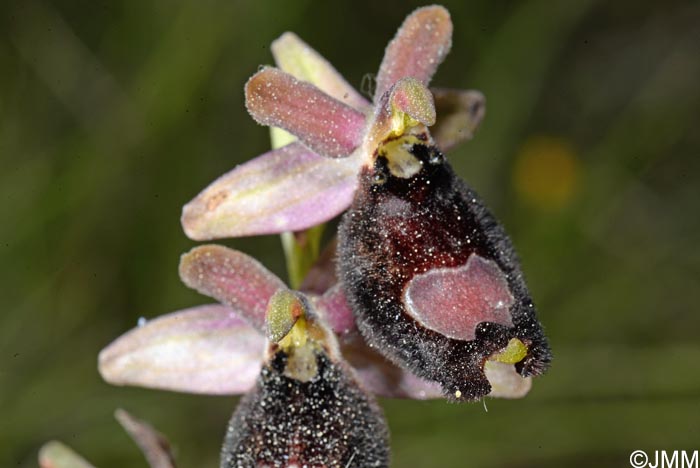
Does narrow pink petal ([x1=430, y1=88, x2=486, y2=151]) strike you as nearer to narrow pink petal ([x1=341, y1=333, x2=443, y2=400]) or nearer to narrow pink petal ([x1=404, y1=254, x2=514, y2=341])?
narrow pink petal ([x1=341, y1=333, x2=443, y2=400])

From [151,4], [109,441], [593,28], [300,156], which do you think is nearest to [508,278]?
[300,156]

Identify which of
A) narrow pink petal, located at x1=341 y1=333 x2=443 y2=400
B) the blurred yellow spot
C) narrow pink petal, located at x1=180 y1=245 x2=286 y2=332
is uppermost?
the blurred yellow spot

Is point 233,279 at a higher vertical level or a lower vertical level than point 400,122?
lower

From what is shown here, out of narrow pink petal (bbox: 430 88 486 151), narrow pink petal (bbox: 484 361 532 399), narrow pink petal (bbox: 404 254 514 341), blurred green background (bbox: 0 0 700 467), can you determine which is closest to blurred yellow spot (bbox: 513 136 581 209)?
blurred green background (bbox: 0 0 700 467)

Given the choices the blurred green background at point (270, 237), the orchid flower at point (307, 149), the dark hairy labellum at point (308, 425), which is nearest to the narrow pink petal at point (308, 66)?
the orchid flower at point (307, 149)

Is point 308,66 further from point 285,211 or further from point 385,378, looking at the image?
point 385,378

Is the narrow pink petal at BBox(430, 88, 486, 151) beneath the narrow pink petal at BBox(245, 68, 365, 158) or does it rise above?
above

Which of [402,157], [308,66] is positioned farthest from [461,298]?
[308,66]
